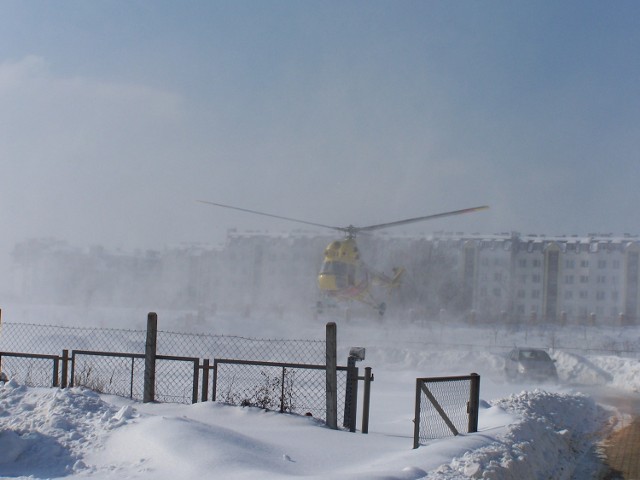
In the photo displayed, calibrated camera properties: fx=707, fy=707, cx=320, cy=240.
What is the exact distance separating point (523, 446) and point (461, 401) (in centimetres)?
140

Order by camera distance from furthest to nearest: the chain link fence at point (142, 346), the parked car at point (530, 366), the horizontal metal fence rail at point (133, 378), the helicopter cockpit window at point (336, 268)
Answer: the helicopter cockpit window at point (336, 268), the chain link fence at point (142, 346), the parked car at point (530, 366), the horizontal metal fence rail at point (133, 378)

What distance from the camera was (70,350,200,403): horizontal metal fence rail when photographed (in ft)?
34.6

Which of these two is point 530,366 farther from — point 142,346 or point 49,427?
point 49,427

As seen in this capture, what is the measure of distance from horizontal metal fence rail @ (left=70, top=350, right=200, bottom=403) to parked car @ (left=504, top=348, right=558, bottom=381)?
38.0 ft

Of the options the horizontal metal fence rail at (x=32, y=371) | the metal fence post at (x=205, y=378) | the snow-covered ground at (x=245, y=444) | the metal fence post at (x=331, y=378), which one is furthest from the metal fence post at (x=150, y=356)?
the metal fence post at (x=331, y=378)

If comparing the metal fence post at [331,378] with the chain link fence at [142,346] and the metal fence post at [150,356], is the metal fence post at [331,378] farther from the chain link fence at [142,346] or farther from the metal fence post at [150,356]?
the chain link fence at [142,346]

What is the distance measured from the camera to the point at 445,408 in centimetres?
979

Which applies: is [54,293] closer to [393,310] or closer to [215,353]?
[393,310]

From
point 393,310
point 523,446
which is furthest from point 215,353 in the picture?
point 393,310

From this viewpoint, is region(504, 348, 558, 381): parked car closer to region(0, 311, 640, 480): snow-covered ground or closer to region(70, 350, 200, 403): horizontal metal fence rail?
region(70, 350, 200, 403): horizontal metal fence rail

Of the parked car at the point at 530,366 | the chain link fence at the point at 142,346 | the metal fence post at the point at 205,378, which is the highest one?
the metal fence post at the point at 205,378

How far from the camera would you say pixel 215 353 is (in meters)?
29.9

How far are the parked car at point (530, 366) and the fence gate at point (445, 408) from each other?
14985 mm

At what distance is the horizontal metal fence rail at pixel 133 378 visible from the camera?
34.6ft
